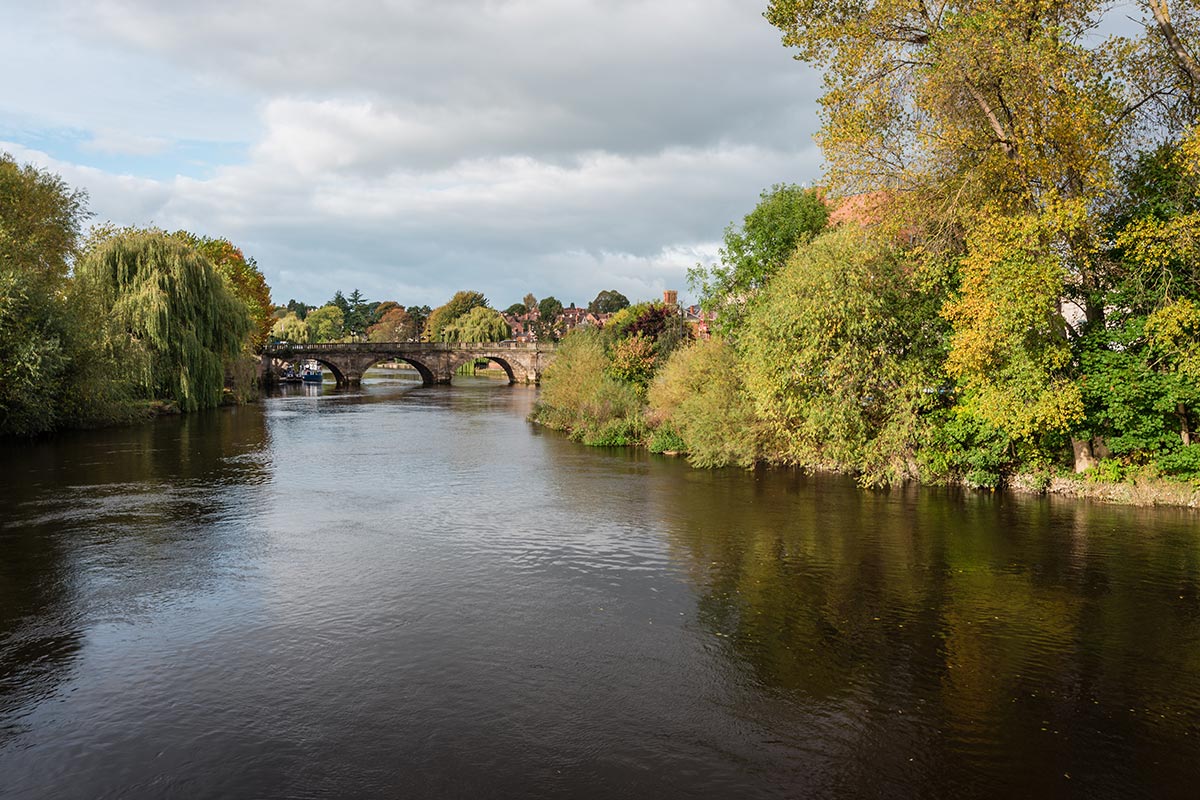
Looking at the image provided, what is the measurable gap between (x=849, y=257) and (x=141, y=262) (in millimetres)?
45345

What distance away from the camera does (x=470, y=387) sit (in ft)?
333

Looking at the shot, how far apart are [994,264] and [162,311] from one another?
156 ft

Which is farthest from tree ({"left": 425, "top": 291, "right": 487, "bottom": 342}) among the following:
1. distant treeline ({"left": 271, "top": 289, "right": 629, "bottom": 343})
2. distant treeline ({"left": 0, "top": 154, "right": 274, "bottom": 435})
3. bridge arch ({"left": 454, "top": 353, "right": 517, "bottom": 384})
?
distant treeline ({"left": 0, "top": 154, "right": 274, "bottom": 435})

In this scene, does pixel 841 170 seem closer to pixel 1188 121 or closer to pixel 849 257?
pixel 849 257

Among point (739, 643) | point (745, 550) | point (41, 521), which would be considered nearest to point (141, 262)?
point (41, 521)

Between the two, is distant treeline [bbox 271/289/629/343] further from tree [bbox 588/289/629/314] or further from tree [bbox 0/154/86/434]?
tree [bbox 0/154/86/434]

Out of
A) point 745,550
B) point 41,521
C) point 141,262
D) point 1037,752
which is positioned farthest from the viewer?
point 141,262

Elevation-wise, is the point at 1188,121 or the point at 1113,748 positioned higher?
the point at 1188,121

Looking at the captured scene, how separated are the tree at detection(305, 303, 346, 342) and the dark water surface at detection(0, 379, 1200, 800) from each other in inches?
6248

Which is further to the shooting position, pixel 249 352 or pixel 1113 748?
pixel 249 352

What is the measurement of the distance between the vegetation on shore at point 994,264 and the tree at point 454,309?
144888 mm

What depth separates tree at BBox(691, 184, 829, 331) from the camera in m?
46.0

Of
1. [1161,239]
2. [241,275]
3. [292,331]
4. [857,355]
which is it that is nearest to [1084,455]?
[1161,239]

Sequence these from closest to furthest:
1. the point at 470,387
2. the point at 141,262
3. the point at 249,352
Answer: the point at 141,262 → the point at 249,352 → the point at 470,387
